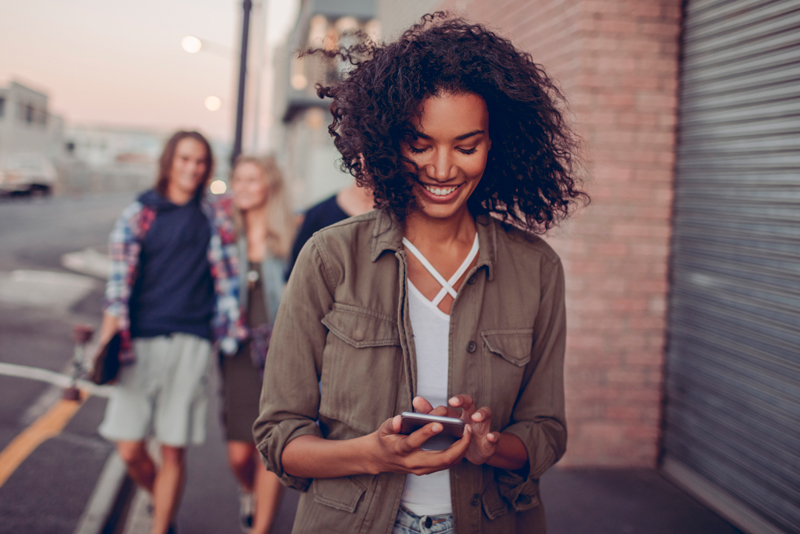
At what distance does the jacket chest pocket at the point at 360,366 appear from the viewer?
1.53 meters

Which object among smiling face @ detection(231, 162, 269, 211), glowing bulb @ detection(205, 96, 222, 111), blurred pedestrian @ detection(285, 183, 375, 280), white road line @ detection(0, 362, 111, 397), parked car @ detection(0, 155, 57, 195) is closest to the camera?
blurred pedestrian @ detection(285, 183, 375, 280)

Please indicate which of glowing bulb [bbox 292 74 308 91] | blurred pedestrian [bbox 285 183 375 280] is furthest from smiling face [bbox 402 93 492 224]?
glowing bulb [bbox 292 74 308 91]

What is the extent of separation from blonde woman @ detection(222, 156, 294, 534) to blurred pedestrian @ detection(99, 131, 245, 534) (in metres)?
0.16

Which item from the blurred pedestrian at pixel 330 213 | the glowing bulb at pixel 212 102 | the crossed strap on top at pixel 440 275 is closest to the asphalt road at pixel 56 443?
the blurred pedestrian at pixel 330 213

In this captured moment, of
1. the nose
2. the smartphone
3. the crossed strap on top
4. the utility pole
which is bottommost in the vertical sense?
the smartphone

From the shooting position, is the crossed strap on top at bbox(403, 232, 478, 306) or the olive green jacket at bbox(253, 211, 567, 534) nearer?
the olive green jacket at bbox(253, 211, 567, 534)

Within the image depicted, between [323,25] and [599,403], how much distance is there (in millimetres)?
25810

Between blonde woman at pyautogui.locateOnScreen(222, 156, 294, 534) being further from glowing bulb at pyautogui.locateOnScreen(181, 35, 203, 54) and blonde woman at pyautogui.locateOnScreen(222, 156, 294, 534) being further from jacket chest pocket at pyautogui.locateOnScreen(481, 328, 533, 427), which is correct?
glowing bulb at pyautogui.locateOnScreen(181, 35, 203, 54)

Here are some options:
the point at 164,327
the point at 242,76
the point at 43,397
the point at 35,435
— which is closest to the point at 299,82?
the point at 242,76

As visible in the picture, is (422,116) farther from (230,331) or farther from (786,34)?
(786,34)

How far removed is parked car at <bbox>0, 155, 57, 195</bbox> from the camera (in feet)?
109

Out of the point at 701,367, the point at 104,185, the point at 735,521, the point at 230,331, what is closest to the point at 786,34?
the point at 701,367

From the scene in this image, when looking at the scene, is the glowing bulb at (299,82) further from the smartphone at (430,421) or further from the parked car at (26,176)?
the smartphone at (430,421)

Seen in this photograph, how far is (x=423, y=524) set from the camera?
5.18ft
